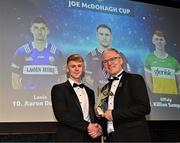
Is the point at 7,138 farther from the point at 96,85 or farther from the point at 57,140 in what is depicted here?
the point at 96,85

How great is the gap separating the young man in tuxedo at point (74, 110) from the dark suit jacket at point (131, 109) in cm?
16

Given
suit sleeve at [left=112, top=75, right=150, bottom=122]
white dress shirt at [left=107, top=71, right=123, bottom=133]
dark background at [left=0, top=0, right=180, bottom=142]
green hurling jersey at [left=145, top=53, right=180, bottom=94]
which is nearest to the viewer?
suit sleeve at [left=112, top=75, right=150, bottom=122]

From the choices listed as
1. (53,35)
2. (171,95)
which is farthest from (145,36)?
(53,35)

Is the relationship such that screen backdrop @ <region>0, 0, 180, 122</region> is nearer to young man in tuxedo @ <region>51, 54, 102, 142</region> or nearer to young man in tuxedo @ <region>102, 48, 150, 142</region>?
young man in tuxedo @ <region>51, 54, 102, 142</region>

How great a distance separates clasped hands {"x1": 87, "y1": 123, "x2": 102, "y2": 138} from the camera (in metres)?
2.46

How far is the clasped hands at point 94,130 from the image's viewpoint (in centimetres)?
246

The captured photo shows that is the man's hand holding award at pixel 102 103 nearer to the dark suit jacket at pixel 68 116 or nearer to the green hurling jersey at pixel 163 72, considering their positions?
the dark suit jacket at pixel 68 116

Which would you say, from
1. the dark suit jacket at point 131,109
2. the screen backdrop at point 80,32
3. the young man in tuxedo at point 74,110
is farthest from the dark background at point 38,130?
the dark suit jacket at point 131,109

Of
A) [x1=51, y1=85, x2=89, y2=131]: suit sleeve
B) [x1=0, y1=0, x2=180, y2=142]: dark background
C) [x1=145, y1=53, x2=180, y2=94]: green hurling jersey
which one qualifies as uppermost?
[x1=145, y1=53, x2=180, y2=94]: green hurling jersey

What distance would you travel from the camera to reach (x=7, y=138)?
301cm

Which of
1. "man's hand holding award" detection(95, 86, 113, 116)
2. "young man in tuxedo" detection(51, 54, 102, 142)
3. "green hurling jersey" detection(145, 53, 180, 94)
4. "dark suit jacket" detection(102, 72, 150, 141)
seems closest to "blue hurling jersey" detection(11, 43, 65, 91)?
"young man in tuxedo" detection(51, 54, 102, 142)

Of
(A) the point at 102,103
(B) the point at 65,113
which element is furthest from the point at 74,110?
(A) the point at 102,103

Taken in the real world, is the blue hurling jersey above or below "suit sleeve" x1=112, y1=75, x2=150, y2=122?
above

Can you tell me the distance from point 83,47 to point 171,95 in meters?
0.97
